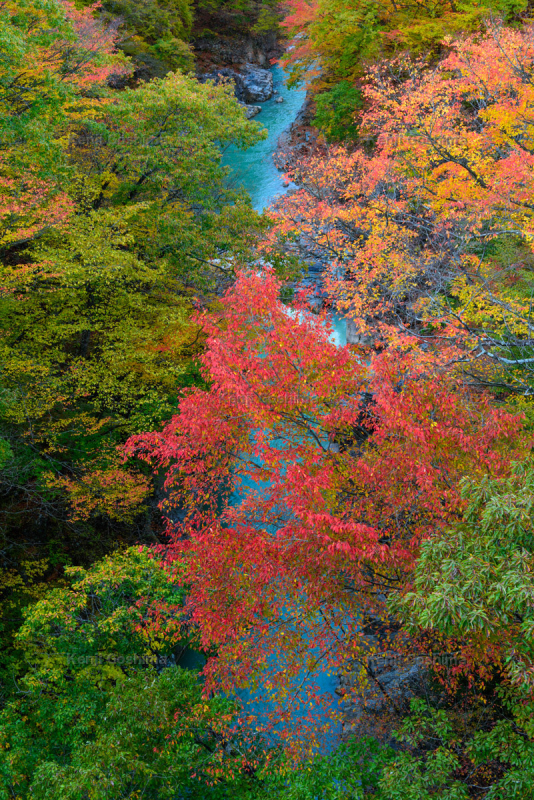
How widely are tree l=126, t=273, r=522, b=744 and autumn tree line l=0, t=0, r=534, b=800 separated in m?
0.06

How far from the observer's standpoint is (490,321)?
14.3 meters

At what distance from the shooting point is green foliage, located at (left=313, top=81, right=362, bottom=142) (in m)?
24.8

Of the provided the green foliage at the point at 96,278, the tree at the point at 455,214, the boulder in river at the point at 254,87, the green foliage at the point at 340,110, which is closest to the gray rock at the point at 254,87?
the boulder in river at the point at 254,87

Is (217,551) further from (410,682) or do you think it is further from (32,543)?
(32,543)

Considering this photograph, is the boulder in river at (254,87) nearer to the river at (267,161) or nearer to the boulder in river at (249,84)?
the boulder in river at (249,84)

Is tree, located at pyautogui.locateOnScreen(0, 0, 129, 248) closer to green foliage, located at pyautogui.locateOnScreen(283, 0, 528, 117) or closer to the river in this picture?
the river

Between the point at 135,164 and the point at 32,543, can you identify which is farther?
the point at 135,164

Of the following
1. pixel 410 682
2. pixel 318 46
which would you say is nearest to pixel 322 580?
pixel 410 682

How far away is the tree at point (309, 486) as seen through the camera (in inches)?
258

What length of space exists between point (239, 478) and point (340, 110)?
22.4 m

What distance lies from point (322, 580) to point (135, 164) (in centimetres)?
1287

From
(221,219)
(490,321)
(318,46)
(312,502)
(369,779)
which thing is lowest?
(369,779)

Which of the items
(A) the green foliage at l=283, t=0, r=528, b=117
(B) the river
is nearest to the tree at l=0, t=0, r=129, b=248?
(B) the river

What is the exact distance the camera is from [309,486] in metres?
6.57
